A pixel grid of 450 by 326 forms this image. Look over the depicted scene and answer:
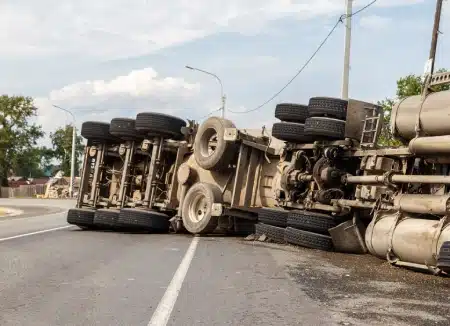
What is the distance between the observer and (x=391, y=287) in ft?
22.4

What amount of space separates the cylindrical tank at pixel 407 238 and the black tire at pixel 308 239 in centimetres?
124

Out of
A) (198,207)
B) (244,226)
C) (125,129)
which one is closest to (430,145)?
(244,226)

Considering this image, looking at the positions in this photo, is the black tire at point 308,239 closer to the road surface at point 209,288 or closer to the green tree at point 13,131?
the road surface at point 209,288

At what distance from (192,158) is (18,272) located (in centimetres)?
720

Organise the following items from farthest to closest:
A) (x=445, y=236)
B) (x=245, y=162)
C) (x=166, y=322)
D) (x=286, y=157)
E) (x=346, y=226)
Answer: (x=245, y=162) < (x=286, y=157) < (x=346, y=226) < (x=445, y=236) < (x=166, y=322)

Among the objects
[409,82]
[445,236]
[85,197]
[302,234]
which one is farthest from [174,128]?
[409,82]

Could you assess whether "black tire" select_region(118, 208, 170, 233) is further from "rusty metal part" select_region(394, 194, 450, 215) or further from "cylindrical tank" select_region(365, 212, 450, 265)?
"rusty metal part" select_region(394, 194, 450, 215)

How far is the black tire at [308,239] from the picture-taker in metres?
10.3

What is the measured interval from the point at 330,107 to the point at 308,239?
7.65 feet

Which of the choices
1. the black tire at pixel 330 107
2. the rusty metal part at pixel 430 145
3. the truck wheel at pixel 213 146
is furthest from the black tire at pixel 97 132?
the rusty metal part at pixel 430 145

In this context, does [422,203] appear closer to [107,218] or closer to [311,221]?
[311,221]

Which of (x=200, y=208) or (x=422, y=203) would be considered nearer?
(x=422, y=203)

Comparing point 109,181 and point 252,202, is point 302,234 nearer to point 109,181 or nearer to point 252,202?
point 252,202

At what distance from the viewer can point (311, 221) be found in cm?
1041
